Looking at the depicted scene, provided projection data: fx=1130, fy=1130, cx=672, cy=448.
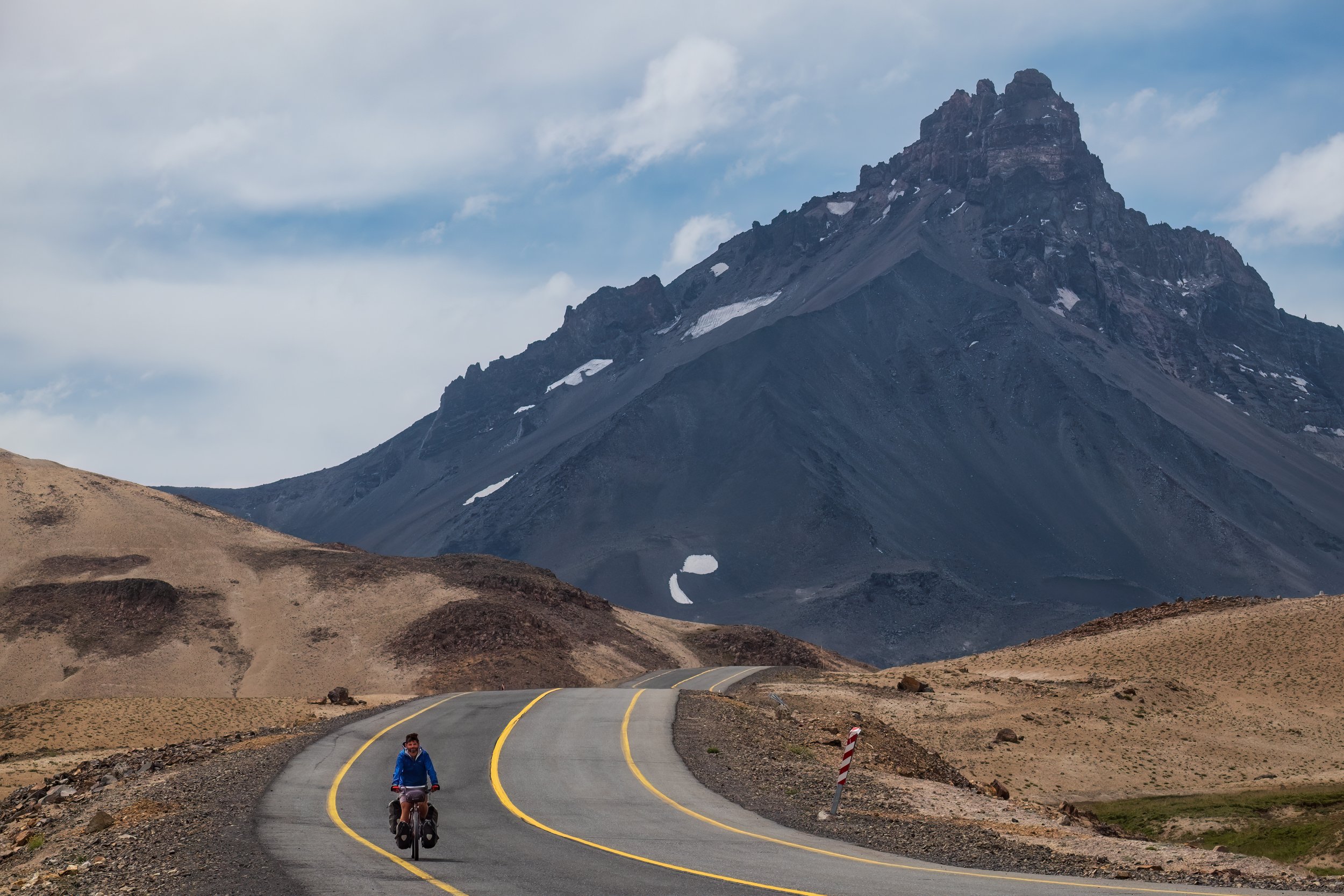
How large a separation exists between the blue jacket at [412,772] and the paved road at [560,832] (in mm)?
1074

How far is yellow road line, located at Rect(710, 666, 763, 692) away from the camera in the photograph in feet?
175

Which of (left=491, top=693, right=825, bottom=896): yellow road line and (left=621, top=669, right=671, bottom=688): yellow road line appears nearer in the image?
(left=491, top=693, right=825, bottom=896): yellow road line

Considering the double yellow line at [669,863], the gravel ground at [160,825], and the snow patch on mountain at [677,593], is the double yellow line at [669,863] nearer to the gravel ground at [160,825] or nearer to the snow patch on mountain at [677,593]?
the gravel ground at [160,825]

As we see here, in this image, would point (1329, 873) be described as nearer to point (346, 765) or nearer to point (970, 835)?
point (970, 835)

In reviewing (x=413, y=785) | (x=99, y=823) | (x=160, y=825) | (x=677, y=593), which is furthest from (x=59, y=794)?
(x=677, y=593)

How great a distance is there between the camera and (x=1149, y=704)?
46.7m

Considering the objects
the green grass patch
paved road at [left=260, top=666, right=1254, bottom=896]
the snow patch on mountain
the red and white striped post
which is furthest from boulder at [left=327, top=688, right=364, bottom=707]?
the snow patch on mountain

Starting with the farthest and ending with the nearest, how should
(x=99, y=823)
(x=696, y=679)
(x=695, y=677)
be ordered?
1. (x=695, y=677)
2. (x=696, y=679)
3. (x=99, y=823)

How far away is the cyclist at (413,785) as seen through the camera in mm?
17172

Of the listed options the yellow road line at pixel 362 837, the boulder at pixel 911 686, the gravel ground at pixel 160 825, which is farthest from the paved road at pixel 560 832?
the boulder at pixel 911 686

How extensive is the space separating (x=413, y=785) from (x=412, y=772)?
20 centimetres

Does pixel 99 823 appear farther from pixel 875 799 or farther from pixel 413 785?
pixel 875 799

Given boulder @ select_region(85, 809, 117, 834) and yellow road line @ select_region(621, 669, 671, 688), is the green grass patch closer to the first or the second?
boulder @ select_region(85, 809, 117, 834)

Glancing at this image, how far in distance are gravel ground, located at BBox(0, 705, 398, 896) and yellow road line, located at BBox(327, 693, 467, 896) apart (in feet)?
4.67
